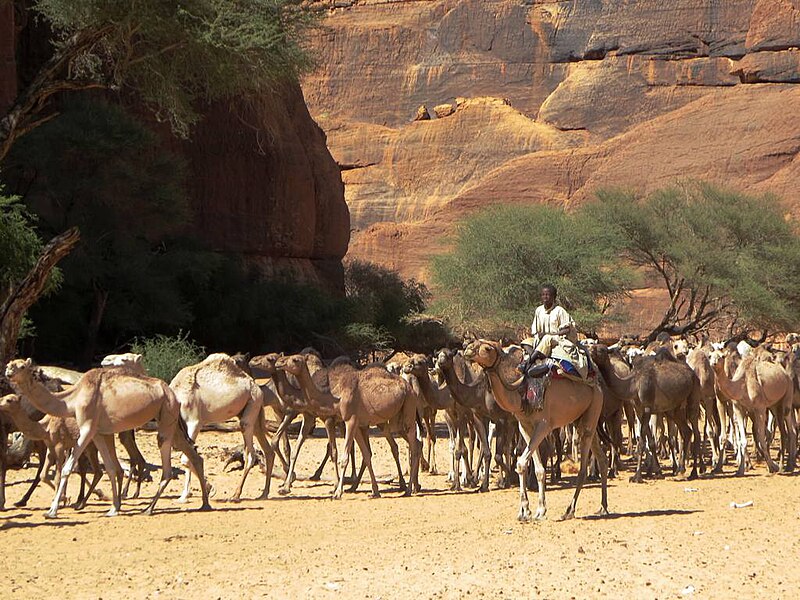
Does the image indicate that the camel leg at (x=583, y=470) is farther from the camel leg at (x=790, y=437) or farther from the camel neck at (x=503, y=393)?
the camel leg at (x=790, y=437)

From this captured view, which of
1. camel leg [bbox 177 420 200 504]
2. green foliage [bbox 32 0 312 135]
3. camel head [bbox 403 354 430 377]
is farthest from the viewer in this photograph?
green foliage [bbox 32 0 312 135]

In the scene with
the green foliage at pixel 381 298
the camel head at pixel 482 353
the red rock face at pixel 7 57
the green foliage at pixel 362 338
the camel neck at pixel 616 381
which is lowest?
the camel head at pixel 482 353

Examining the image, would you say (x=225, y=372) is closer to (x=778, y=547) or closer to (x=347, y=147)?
(x=778, y=547)

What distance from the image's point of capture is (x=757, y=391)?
17.3m

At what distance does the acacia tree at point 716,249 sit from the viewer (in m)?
46.6

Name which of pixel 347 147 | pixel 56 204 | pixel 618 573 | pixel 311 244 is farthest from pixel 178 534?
pixel 347 147

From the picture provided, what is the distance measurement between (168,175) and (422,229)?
4860 cm

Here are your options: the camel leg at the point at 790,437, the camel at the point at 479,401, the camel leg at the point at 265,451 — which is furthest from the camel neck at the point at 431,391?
the camel leg at the point at 790,437

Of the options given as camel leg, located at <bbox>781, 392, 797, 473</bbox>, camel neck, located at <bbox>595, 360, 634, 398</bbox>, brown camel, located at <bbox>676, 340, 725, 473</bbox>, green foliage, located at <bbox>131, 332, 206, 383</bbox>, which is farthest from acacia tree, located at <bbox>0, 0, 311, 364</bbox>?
camel leg, located at <bbox>781, 392, 797, 473</bbox>

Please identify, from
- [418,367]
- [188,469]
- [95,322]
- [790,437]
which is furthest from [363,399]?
[95,322]

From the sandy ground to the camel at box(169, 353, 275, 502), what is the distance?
794mm

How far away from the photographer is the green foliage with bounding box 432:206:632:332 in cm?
4522

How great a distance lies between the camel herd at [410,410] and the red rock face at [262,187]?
2345 centimetres

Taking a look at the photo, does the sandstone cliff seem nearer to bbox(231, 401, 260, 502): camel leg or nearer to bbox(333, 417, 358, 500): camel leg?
bbox(333, 417, 358, 500): camel leg
